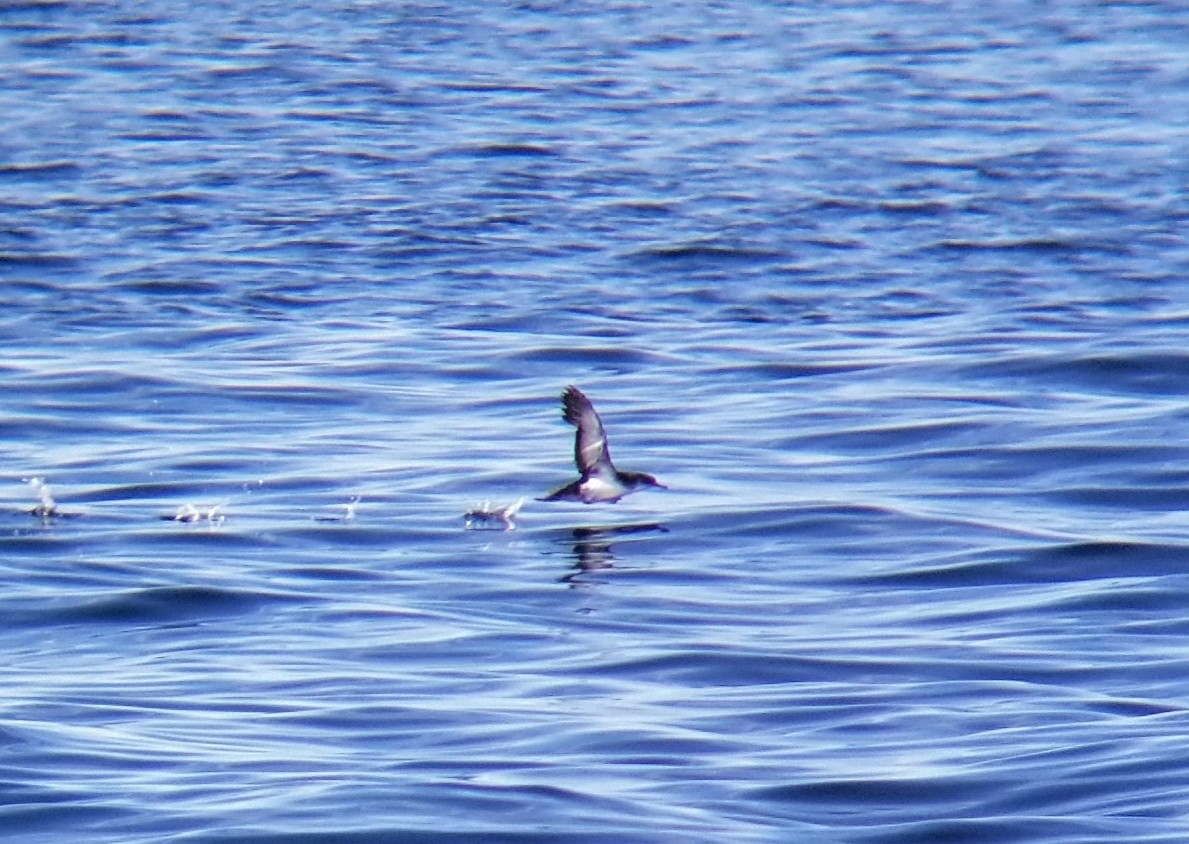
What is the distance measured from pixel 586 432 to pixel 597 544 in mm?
663

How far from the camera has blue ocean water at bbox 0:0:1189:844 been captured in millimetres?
8688

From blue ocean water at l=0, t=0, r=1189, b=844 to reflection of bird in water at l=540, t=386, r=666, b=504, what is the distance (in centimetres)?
33

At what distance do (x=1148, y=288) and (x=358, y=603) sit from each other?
39.3 ft

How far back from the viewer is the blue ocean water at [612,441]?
8.69m

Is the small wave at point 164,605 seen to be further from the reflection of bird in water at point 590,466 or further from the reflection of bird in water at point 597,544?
the reflection of bird in water at point 590,466

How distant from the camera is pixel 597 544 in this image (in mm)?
13438

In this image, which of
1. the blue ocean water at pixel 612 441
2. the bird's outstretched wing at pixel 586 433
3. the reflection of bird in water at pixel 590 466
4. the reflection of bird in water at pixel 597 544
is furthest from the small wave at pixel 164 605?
the bird's outstretched wing at pixel 586 433

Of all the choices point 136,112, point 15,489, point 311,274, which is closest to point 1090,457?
point 15,489

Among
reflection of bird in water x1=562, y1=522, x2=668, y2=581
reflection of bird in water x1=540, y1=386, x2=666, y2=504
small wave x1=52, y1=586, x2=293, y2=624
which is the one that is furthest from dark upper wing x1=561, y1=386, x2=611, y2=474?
small wave x1=52, y1=586, x2=293, y2=624

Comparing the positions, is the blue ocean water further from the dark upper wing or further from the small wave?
the dark upper wing

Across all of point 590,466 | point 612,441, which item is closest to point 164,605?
point 590,466

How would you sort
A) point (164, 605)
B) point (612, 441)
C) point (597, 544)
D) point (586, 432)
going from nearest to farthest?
1. point (164, 605)
2. point (586, 432)
3. point (597, 544)
4. point (612, 441)

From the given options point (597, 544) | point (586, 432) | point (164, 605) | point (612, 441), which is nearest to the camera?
point (164, 605)

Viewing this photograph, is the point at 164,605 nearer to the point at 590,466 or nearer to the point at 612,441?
the point at 590,466
